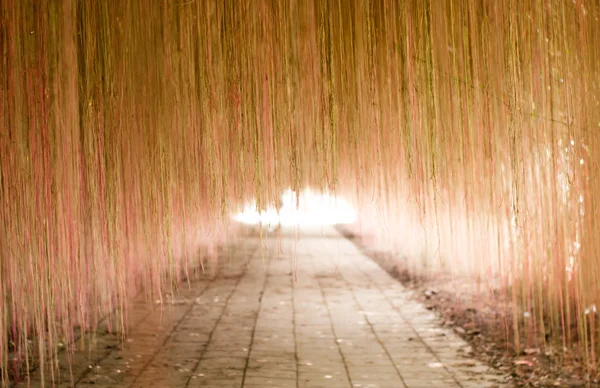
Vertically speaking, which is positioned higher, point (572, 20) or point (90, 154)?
point (572, 20)

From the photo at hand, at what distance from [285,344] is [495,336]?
4.24 feet

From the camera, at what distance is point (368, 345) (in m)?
4.17

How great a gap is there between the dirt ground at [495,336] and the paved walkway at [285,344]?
12 centimetres

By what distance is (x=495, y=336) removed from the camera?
4289mm

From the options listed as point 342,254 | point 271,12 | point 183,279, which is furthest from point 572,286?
point 342,254

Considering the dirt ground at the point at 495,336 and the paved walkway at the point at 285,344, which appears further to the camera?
the paved walkway at the point at 285,344

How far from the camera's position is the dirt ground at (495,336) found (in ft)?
10.9

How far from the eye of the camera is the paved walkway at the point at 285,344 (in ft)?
11.4

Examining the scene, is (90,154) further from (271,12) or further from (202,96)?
(271,12)

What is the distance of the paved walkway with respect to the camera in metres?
3.48

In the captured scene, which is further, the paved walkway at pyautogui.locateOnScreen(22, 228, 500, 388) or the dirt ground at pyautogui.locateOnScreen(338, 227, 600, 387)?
the paved walkway at pyautogui.locateOnScreen(22, 228, 500, 388)

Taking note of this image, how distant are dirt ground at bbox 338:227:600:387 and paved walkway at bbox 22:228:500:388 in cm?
12

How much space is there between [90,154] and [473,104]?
37.2 inches

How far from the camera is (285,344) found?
420cm
